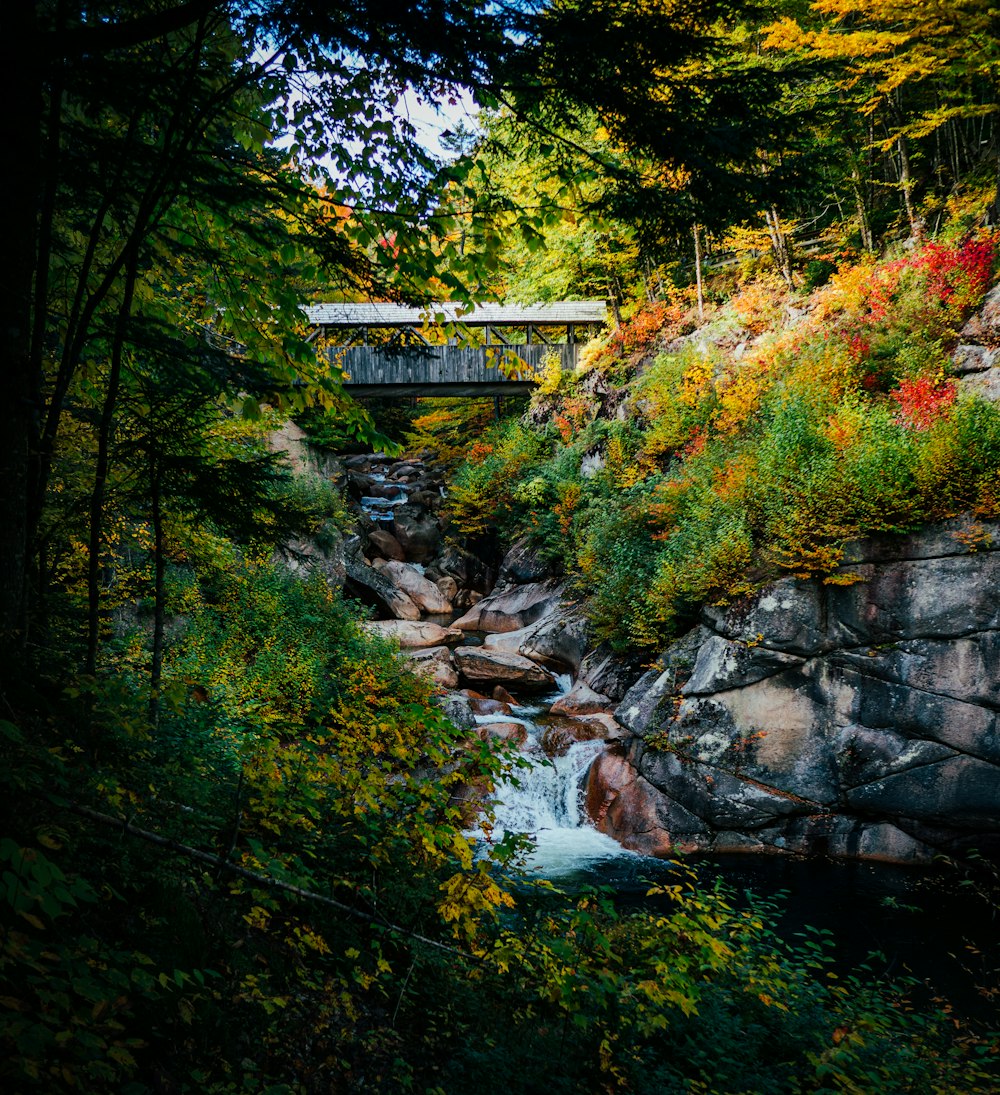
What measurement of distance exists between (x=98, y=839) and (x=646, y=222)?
12.1 feet

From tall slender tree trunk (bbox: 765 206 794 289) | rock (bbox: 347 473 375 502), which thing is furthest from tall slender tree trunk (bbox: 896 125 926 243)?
rock (bbox: 347 473 375 502)

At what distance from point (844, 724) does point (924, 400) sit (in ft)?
15.4

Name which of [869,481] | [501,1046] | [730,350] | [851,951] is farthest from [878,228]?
[501,1046]

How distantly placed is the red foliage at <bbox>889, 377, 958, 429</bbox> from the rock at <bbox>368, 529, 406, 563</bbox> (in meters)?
13.7

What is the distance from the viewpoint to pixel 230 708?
286 inches

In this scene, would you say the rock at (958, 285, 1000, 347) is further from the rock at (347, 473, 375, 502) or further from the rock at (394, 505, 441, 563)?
the rock at (347, 473, 375, 502)

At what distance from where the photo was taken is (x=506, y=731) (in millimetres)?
9789

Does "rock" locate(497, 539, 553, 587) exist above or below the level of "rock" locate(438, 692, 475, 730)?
above

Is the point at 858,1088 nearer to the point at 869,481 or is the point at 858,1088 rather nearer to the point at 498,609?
the point at 869,481

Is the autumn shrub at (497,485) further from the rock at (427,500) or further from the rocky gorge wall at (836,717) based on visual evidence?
the rocky gorge wall at (836,717)

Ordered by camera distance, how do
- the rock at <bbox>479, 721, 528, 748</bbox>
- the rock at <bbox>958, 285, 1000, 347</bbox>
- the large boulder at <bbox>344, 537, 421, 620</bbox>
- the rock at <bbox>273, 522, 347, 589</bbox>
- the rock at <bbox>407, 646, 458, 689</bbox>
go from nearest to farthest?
the rock at <bbox>958, 285, 1000, 347</bbox>, the rock at <bbox>479, 721, 528, 748</bbox>, the rock at <bbox>407, 646, 458, 689</bbox>, the rock at <bbox>273, 522, 347, 589</bbox>, the large boulder at <bbox>344, 537, 421, 620</bbox>

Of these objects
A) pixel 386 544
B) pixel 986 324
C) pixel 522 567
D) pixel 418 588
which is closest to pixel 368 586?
pixel 418 588

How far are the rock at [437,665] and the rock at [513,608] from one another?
3.17 metres

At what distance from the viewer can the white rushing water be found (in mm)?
8227
